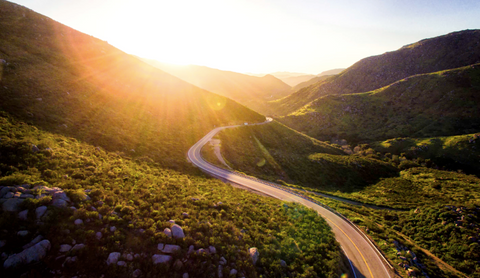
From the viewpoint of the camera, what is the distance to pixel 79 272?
8008 millimetres

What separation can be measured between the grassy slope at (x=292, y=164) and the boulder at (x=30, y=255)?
34.1m

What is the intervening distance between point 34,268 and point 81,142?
2088cm

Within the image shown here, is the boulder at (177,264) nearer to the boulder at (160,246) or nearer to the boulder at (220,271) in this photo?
the boulder at (160,246)

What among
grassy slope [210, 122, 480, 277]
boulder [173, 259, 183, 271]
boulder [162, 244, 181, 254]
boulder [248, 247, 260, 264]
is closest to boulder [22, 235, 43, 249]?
boulder [162, 244, 181, 254]

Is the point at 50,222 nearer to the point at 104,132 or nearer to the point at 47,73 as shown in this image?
the point at 104,132

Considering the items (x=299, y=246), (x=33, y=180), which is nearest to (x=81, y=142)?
(x=33, y=180)

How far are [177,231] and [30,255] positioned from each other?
693 centimetres

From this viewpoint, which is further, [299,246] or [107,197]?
[299,246]

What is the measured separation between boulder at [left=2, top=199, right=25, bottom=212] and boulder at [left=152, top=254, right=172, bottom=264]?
7.74m

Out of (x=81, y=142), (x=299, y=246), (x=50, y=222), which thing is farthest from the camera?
(x=81, y=142)

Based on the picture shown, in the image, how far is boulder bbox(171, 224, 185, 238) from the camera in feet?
39.8

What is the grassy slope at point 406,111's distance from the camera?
91750mm

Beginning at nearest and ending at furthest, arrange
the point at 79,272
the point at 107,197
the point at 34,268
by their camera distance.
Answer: the point at 34,268
the point at 79,272
the point at 107,197

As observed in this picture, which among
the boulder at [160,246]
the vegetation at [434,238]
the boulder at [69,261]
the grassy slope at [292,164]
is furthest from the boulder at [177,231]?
the grassy slope at [292,164]
